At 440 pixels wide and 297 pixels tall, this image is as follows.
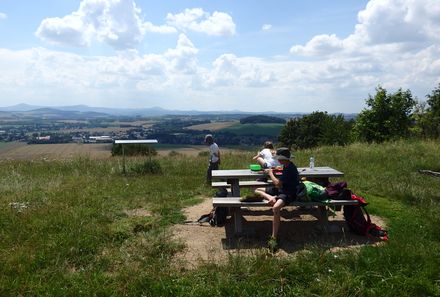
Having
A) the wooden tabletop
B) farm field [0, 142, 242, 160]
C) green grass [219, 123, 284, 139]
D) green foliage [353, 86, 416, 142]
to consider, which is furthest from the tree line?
green grass [219, 123, 284, 139]

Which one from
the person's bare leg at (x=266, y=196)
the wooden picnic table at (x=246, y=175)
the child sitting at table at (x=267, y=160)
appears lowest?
the person's bare leg at (x=266, y=196)

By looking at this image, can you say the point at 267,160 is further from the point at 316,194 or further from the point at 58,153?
the point at 58,153

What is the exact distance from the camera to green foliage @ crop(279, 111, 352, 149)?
4316 centimetres

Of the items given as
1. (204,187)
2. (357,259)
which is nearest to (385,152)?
(204,187)

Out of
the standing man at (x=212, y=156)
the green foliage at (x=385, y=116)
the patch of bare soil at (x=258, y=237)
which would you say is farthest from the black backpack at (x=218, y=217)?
the green foliage at (x=385, y=116)

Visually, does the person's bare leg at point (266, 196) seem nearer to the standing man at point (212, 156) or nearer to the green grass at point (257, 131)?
the standing man at point (212, 156)

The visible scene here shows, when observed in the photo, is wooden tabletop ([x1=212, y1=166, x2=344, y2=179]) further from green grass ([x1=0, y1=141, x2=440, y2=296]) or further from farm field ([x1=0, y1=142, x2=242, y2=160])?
farm field ([x1=0, y1=142, x2=242, y2=160])

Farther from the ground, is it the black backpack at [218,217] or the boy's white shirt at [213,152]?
the boy's white shirt at [213,152]

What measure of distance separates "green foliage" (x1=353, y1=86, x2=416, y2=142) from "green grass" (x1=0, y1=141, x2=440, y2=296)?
25426mm

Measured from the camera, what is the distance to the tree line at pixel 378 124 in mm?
27500

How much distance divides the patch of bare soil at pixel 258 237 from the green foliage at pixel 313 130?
3613 centimetres

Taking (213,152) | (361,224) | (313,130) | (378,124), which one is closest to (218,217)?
(361,224)

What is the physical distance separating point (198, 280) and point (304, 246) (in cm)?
188

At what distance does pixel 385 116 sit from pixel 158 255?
32.8 meters
